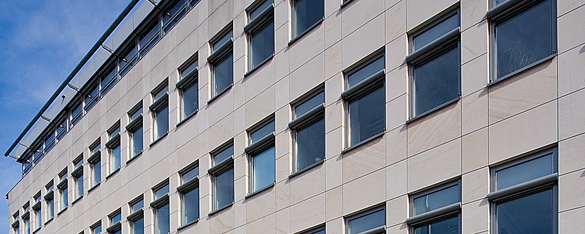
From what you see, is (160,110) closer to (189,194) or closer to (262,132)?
(189,194)

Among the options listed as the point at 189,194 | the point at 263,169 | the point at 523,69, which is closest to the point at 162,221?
the point at 189,194

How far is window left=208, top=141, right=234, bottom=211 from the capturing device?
24766 mm

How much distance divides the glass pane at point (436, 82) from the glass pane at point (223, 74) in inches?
390

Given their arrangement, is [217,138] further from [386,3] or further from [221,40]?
[386,3]

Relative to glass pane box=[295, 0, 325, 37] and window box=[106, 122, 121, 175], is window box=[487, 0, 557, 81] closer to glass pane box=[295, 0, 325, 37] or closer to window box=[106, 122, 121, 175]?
glass pane box=[295, 0, 325, 37]

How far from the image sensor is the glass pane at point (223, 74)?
26188mm

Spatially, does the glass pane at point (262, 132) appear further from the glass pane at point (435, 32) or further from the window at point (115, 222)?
the window at point (115, 222)

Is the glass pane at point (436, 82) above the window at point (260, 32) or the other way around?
the other way around

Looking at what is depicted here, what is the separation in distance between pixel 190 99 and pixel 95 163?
1087 centimetres

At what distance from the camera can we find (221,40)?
2716 centimetres

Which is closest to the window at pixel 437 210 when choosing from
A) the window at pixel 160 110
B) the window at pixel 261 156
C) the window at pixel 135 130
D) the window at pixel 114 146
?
the window at pixel 261 156

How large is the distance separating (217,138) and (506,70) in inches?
509

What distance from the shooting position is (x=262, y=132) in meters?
23.6

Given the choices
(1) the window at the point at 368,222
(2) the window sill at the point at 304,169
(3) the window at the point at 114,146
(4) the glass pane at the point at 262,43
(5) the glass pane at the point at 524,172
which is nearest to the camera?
(5) the glass pane at the point at 524,172
